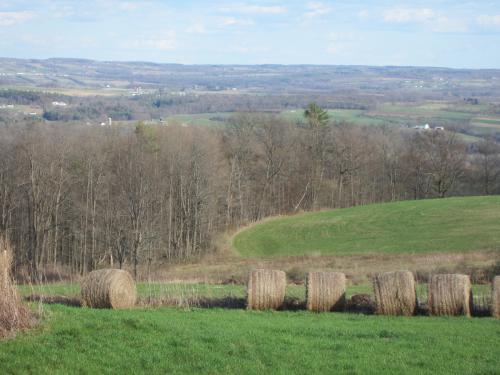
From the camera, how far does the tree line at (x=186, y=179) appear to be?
51.8 meters

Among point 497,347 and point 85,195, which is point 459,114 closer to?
point 85,195

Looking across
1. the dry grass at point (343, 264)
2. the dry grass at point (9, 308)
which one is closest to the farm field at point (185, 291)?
the dry grass at point (9, 308)

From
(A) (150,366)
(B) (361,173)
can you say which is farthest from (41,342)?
(B) (361,173)

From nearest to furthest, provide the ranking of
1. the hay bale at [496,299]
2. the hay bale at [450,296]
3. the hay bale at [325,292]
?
the hay bale at [496,299] < the hay bale at [450,296] < the hay bale at [325,292]

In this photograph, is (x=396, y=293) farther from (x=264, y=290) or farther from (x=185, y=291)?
(x=185, y=291)

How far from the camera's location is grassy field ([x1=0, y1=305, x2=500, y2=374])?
10.2 m

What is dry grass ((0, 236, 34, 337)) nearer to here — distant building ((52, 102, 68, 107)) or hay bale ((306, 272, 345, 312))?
hay bale ((306, 272, 345, 312))

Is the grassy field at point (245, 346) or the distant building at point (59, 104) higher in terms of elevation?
the grassy field at point (245, 346)

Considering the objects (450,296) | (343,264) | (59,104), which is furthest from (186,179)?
(59,104)

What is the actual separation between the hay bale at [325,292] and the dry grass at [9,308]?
19.8 feet

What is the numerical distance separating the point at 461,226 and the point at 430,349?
124ft

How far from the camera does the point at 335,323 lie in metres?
13.5

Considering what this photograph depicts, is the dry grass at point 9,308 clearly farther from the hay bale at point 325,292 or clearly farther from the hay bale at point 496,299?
the hay bale at point 496,299

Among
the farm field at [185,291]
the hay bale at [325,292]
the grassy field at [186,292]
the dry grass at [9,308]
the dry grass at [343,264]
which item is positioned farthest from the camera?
the dry grass at [343,264]
